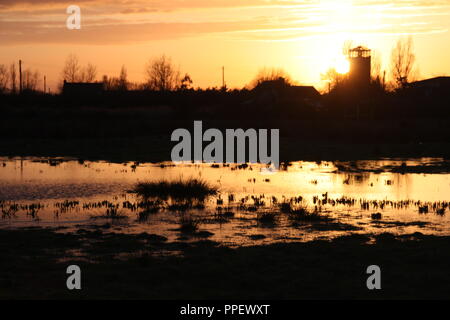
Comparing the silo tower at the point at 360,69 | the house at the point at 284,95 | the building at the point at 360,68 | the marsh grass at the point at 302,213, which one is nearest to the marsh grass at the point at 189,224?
the marsh grass at the point at 302,213

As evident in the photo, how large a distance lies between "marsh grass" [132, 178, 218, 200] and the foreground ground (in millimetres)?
7282

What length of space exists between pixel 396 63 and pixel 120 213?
9912 centimetres

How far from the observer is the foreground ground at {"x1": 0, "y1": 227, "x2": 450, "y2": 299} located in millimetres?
11633

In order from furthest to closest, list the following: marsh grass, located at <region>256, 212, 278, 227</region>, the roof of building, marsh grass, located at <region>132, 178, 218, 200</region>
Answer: the roof of building
marsh grass, located at <region>132, 178, 218, 200</region>
marsh grass, located at <region>256, 212, 278, 227</region>

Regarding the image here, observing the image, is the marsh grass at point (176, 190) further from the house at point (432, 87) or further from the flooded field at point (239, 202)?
the house at point (432, 87)

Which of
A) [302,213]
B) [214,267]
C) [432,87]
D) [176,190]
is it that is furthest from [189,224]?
[432,87]

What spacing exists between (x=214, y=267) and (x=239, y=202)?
956cm

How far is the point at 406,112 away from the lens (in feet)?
242

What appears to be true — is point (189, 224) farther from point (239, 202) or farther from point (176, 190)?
point (176, 190)

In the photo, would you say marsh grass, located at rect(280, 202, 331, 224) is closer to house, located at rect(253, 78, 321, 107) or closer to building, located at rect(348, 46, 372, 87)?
house, located at rect(253, 78, 321, 107)

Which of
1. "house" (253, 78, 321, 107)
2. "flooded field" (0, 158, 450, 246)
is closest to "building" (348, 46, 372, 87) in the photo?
"house" (253, 78, 321, 107)

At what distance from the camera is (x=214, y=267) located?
1327 centimetres

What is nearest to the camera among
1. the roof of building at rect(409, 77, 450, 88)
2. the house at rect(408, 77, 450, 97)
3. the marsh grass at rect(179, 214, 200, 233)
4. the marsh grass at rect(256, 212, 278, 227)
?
the marsh grass at rect(179, 214, 200, 233)

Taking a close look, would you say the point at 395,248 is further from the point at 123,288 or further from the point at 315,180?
the point at 315,180
